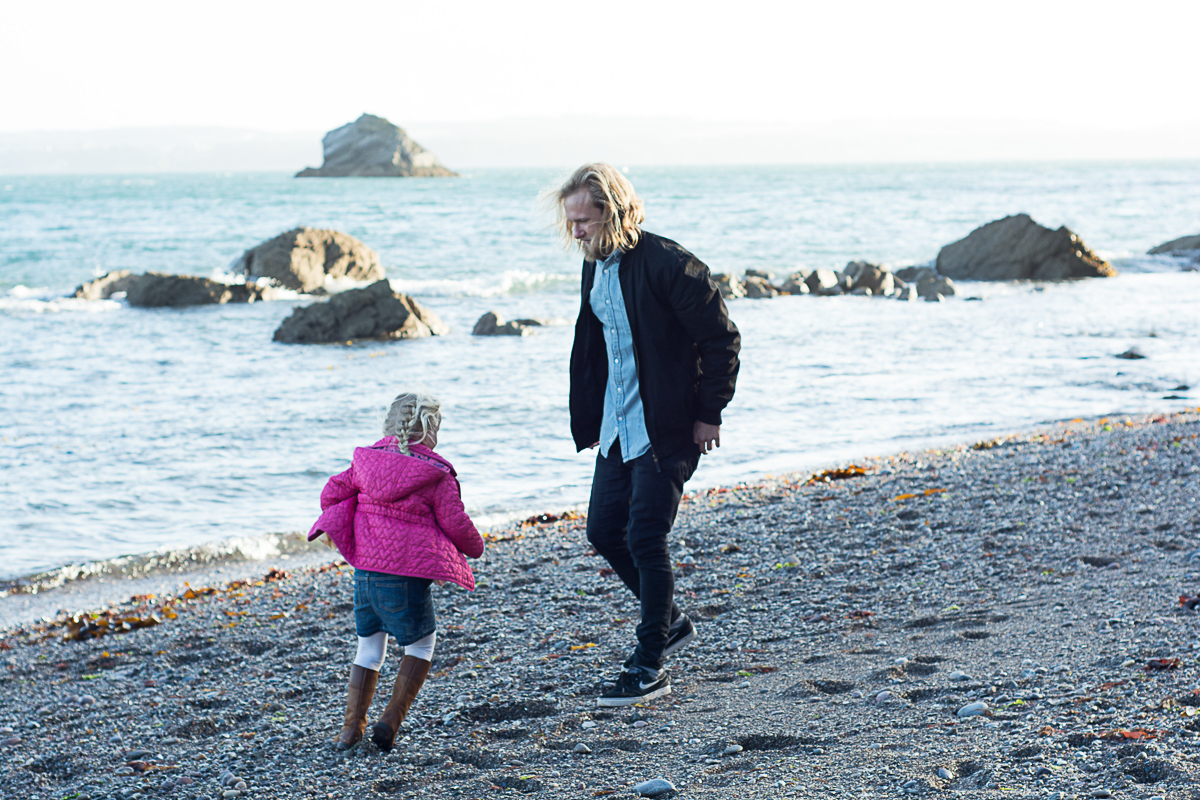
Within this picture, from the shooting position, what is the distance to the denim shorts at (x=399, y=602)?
12.0 feet

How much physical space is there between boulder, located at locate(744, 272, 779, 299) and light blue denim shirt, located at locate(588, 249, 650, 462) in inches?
881

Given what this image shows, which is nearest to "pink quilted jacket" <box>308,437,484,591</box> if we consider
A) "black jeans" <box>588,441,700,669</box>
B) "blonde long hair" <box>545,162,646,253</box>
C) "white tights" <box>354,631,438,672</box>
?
"white tights" <box>354,631,438,672</box>

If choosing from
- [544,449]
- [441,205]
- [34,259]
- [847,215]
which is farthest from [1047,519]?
[441,205]

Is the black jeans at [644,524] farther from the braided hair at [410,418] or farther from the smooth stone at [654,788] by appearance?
the smooth stone at [654,788]

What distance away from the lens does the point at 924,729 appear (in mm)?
3396

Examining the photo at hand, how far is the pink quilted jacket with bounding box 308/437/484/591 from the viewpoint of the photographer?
363 centimetres

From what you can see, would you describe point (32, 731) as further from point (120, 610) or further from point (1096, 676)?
point (1096, 676)

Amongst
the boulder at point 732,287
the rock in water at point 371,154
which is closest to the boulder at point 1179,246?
the boulder at point 732,287

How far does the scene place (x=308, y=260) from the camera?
27.3 metres

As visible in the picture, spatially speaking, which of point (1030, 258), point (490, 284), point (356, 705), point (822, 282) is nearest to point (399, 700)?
point (356, 705)

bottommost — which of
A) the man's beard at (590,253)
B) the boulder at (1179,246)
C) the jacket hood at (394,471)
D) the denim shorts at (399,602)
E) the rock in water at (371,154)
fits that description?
the denim shorts at (399,602)

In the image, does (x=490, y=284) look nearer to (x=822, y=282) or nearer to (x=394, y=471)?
(x=822, y=282)

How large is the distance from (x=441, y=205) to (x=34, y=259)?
31.5m

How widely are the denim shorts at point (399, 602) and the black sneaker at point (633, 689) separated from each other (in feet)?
2.50
